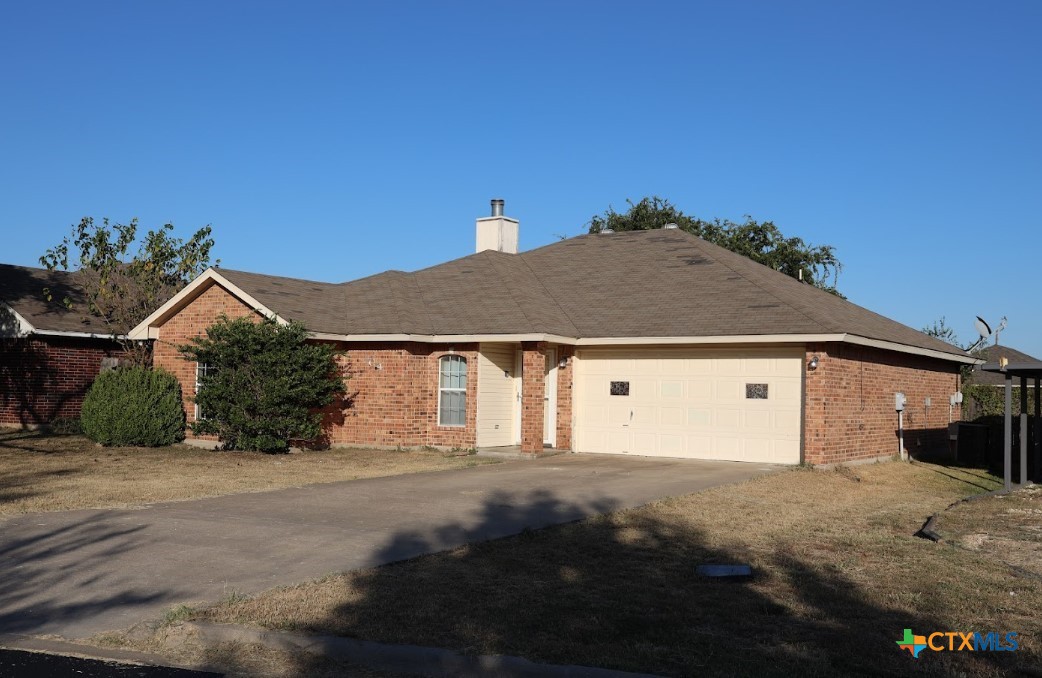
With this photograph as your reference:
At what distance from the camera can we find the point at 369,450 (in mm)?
20672

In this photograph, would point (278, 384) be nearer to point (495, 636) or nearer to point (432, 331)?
point (432, 331)

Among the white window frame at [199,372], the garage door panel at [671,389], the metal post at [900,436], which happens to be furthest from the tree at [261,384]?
the metal post at [900,436]

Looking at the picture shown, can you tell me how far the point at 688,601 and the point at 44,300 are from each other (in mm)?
24159

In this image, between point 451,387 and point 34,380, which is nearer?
point 451,387

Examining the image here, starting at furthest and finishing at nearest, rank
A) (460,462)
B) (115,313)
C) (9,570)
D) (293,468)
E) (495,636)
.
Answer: (115,313), (460,462), (293,468), (9,570), (495,636)

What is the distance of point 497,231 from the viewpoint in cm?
2725

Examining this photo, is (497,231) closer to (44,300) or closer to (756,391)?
(756,391)

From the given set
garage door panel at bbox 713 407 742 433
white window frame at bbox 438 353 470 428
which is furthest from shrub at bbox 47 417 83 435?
garage door panel at bbox 713 407 742 433

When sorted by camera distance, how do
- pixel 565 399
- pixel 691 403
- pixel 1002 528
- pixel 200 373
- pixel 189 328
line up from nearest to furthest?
pixel 1002 528 < pixel 691 403 < pixel 565 399 < pixel 200 373 < pixel 189 328

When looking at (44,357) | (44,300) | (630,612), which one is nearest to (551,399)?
(44,357)

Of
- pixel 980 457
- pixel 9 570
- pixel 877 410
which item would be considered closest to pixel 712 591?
pixel 9 570

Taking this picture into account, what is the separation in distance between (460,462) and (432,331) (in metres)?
3.44

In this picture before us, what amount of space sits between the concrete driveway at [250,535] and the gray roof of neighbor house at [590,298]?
4844mm

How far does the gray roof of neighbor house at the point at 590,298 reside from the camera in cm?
2003
